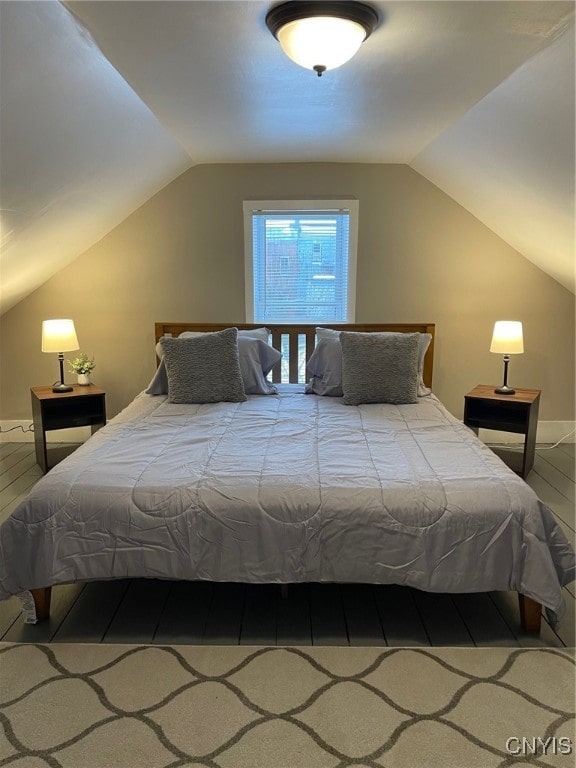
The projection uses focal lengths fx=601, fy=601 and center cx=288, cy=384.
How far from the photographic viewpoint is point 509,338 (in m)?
4.14

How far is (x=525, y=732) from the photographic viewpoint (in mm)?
1879

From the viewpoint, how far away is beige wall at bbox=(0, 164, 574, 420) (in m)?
4.47

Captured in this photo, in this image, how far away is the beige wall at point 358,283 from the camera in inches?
176

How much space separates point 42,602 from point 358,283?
3.11 meters

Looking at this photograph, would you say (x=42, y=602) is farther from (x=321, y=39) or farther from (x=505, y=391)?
(x=505, y=391)

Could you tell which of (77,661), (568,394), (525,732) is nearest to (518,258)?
(568,394)

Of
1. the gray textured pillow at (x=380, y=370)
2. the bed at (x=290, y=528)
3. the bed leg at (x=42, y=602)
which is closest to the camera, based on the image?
the bed at (x=290, y=528)

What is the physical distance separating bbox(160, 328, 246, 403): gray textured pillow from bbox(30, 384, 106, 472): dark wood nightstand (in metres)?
0.78

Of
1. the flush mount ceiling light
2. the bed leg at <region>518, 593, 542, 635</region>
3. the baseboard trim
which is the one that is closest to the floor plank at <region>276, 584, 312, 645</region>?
the bed leg at <region>518, 593, 542, 635</region>

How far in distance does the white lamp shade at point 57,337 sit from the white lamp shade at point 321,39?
2.71 metres

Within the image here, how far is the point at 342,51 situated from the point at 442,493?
1642 mm

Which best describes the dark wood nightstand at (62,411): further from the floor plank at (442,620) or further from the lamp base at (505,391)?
the lamp base at (505,391)

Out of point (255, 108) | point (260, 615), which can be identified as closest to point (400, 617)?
point (260, 615)

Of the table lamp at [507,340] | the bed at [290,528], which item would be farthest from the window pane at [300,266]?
the bed at [290,528]
